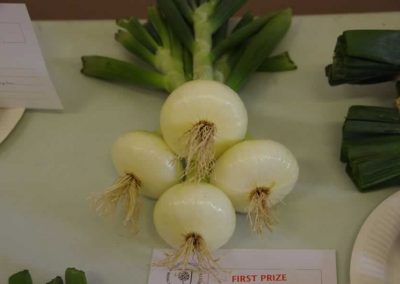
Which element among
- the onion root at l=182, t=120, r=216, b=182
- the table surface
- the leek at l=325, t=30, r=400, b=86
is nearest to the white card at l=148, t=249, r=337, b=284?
the table surface

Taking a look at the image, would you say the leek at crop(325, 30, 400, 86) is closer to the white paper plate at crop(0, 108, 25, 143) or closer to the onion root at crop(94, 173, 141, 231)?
the onion root at crop(94, 173, 141, 231)

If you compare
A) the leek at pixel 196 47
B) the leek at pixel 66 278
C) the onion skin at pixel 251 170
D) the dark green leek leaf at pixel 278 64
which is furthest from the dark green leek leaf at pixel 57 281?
the dark green leek leaf at pixel 278 64

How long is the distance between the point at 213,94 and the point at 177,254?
0.18 m

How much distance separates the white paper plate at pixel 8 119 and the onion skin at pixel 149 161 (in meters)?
0.22

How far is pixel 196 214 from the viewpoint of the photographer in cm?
57

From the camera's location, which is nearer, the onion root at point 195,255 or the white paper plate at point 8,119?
the onion root at point 195,255

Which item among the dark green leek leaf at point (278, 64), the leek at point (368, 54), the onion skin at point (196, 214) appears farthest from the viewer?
the dark green leek leaf at point (278, 64)

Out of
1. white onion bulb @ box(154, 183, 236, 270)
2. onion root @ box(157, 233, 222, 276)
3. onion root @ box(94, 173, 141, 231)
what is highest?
onion root @ box(94, 173, 141, 231)

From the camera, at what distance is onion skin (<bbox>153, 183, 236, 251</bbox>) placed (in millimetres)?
575

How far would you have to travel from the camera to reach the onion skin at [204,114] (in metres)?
0.59

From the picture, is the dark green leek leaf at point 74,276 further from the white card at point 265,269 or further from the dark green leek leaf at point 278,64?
the dark green leek leaf at point 278,64

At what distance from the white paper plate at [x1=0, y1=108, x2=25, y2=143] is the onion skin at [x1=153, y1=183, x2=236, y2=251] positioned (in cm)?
30

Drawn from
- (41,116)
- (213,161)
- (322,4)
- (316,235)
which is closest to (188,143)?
(213,161)

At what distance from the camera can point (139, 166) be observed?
624 millimetres
